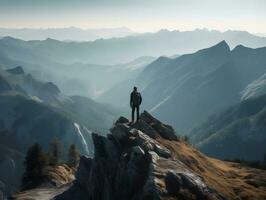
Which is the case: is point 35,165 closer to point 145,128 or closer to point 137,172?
point 145,128

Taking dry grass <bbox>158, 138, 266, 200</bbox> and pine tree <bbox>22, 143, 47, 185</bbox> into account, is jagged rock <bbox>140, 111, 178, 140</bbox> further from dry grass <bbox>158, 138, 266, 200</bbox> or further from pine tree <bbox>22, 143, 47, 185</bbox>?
pine tree <bbox>22, 143, 47, 185</bbox>

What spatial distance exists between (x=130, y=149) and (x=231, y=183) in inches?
1034

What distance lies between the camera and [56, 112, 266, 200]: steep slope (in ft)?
235

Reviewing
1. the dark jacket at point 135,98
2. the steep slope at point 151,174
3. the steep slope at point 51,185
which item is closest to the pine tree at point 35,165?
the steep slope at point 51,185

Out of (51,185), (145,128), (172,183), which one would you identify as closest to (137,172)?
(172,183)

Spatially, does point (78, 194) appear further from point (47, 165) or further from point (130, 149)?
point (47, 165)

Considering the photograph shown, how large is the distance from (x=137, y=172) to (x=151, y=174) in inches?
171

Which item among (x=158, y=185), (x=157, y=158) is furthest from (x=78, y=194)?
(x=158, y=185)

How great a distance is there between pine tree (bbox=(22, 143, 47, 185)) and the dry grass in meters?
59.9

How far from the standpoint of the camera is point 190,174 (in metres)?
76.0

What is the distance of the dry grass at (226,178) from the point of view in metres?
84.1

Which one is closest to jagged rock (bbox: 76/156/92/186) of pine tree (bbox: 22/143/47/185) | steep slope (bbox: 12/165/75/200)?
steep slope (bbox: 12/165/75/200)

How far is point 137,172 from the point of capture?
74938 millimetres

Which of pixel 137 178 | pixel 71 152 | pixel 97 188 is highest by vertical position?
pixel 137 178
